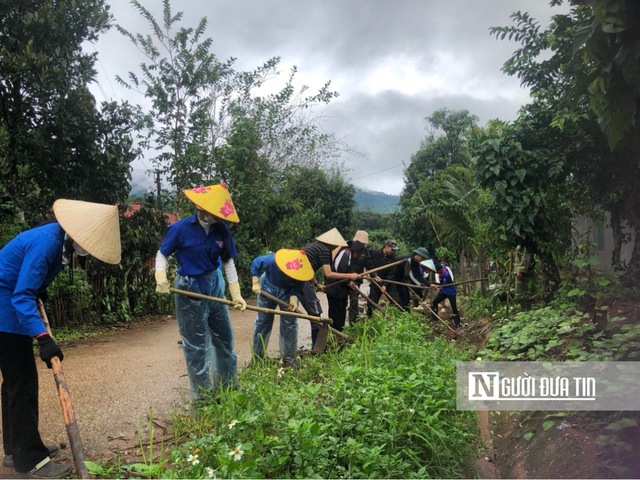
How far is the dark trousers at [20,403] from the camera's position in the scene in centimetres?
312

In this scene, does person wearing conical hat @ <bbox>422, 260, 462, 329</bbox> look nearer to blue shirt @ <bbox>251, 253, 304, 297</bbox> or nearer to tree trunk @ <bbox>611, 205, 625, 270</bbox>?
tree trunk @ <bbox>611, 205, 625, 270</bbox>

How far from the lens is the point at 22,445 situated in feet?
10.2

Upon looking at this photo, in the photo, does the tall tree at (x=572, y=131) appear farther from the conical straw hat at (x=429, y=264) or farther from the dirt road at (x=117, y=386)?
the dirt road at (x=117, y=386)

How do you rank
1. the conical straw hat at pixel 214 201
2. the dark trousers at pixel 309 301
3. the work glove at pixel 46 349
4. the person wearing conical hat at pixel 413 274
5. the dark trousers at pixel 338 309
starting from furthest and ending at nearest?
the person wearing conical hat at pixel 413 274 < the dark trousers at pixel 338 309 < the dark trousers at pixel 309 301 < the conical straw hat at pixel 214 201 < the work glove at pixel 46 349

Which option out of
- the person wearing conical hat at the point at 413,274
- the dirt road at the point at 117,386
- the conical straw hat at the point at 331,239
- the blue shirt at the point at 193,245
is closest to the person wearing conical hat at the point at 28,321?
the dirt road at the point at 117,386

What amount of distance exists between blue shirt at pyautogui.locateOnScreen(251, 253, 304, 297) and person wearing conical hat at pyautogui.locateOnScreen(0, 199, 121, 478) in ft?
8.03

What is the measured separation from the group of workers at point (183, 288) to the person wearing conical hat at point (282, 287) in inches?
0.5

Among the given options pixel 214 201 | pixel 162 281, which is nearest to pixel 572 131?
pixel 214 201

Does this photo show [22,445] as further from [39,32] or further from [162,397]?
[39,32]

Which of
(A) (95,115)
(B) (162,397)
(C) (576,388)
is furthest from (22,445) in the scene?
(A) (95,115)

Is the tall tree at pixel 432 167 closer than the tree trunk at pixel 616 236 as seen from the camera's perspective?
No

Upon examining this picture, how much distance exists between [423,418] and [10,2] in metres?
7.35

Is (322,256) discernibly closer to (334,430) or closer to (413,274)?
(334,430)

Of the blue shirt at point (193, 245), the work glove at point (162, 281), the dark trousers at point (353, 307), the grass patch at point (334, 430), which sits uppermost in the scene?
the blue shirt at point (193, 245)
